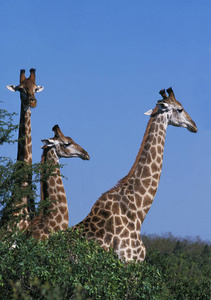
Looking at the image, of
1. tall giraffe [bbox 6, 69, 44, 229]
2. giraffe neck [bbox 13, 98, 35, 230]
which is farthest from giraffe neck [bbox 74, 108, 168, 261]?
tall giraffe [bbox 6, 69, 44, 229]

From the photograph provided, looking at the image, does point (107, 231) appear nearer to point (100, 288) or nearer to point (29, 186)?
point (29, 186)

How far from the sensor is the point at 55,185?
12695 millimetres

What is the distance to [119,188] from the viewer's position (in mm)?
11883

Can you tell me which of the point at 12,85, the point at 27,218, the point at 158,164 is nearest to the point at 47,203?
the point at 27,218

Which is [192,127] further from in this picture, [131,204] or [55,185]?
[55,185]

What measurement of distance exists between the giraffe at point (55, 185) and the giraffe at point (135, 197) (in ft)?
2.75

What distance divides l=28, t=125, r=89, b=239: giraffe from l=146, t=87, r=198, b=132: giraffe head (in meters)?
2.15

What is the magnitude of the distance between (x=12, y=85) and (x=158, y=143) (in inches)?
193

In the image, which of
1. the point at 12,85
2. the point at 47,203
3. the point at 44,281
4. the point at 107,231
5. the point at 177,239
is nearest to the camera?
the point at 44,281

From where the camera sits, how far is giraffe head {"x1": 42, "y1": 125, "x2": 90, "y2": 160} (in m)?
12.8

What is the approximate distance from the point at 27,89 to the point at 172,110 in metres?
4.31

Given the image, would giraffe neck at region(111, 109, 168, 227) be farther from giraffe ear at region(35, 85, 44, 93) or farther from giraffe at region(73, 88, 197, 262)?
giraffe ear at region(35, 85, 44, 93)

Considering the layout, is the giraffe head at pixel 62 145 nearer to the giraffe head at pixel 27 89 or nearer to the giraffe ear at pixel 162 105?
the giraffe head at pixel 27 89

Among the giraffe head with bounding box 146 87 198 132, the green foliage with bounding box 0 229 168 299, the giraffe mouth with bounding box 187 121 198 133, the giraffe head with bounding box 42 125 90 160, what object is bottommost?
the green foliage with bounding box 0 229 168 299
